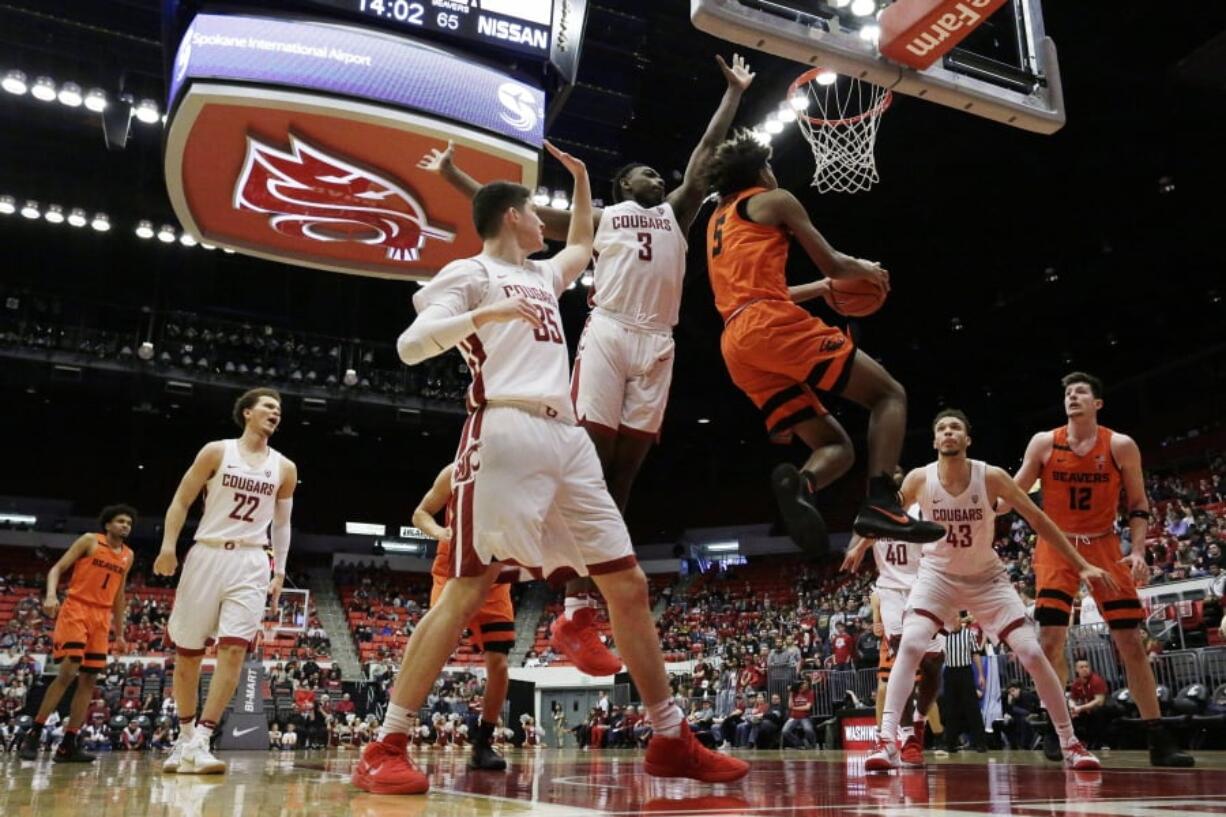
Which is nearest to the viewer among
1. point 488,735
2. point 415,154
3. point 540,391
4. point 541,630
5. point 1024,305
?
point 540,391

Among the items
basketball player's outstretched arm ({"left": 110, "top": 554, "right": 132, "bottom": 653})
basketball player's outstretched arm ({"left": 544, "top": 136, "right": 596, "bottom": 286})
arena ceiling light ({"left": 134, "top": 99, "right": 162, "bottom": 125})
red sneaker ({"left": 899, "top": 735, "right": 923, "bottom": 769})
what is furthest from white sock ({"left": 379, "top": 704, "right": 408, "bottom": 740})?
arena ceiling light ({"left": 134, "top": 99, "right": 162, "bottom": 125})

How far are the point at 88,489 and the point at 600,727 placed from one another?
19.0 metres

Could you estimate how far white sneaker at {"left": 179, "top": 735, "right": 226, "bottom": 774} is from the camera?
188 inches

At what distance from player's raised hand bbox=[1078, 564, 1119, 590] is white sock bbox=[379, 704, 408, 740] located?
3707 millimetres

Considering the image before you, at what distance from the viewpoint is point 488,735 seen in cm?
566

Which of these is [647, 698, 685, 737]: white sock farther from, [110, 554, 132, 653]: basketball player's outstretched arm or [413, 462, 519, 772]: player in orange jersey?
[110, 554, 132, 653]: basketball player's outstretched arm

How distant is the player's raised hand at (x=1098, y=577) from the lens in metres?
5.17

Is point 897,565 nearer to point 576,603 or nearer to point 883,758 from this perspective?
point 883,758

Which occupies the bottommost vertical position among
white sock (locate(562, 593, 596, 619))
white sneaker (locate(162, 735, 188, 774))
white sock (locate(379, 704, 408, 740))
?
white sneaker (locate(162, 735, 188, 774))

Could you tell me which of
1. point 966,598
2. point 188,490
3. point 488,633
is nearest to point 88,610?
point 188,490

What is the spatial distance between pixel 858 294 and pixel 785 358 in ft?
1.95

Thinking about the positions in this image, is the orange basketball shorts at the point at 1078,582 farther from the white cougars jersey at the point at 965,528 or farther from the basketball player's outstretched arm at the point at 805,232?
the basketball player's outstretched arm at the point at 805,232

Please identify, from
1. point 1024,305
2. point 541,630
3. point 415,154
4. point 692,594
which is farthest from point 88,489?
point 1024,305

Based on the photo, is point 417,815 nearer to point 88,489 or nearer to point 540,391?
point 540,391
